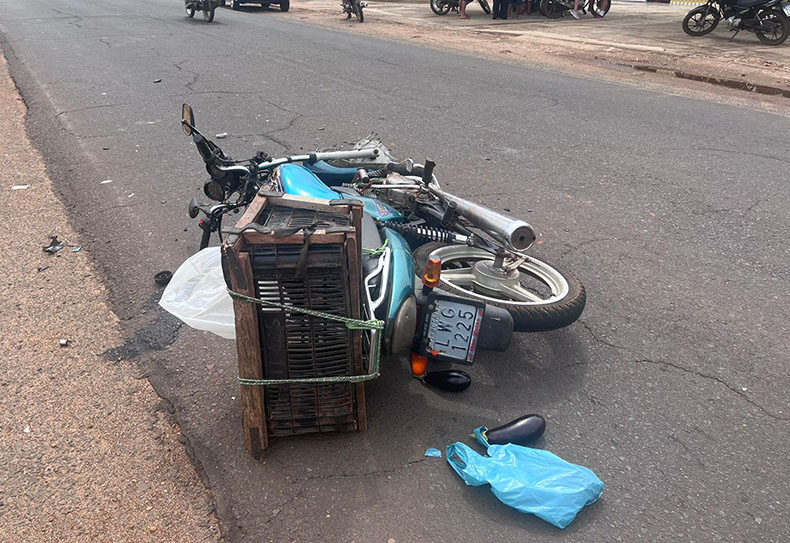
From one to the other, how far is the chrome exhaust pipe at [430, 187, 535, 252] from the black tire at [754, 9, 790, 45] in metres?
14.7

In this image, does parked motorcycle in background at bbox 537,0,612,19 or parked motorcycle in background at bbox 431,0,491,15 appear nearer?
parked motorcycle in background at bbox 537,0,612,19

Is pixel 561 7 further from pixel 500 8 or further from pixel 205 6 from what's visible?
pixel 205 6

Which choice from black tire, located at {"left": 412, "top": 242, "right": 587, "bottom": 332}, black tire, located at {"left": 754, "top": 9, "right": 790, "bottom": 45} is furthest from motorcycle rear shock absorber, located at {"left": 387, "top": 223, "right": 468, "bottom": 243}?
black tire, located at {"left": 754, "top": 9, "right": 790, "bottom": 45}

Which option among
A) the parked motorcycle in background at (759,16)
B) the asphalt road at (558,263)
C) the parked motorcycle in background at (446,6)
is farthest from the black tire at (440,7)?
the asphalt road at (558,263)

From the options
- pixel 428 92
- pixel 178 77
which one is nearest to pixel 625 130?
pixel 428 92

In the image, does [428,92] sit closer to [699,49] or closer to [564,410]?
[564,410]

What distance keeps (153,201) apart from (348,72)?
6511 millimetres

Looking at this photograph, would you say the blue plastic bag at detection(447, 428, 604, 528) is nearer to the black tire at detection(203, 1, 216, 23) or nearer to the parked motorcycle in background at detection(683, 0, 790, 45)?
the parked motorcycle in background at detection(683, 0, 790, 45)

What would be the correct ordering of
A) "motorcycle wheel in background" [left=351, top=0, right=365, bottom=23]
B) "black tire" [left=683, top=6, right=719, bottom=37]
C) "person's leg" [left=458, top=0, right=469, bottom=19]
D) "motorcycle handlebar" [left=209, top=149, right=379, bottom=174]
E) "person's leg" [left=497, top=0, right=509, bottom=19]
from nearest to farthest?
"motorcycle handlebar" [left=209, top=149, right=379, bottom=174] → "black tire" [left=683, top=6, right=719, bottom=37] → "motorcycle wheel in background" [left=351, top=0, right=365, bottom=23] → "person's leg" [left=458, top=0, right=469, bottom=19] → "person's leg" [left=497, top=0, right=509, bottom=19]

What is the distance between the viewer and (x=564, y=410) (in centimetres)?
262

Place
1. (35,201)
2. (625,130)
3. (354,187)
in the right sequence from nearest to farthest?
1. (354,187)
2. (35,201)
3. (625,130)

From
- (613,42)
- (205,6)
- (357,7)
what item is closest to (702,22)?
(613,42)

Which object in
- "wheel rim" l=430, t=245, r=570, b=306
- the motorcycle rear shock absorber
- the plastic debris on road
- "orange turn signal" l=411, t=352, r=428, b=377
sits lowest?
the plastic debris on road

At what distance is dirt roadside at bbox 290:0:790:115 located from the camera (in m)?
10.3
